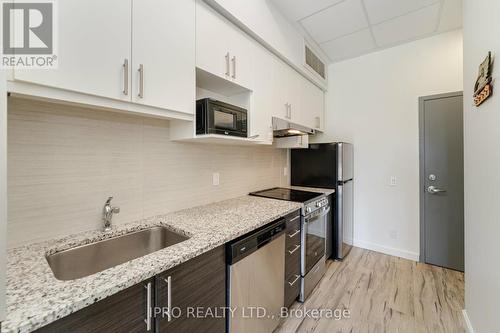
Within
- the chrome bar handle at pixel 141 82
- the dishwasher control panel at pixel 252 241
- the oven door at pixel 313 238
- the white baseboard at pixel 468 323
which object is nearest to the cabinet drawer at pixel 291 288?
the oven door at pixel 313 238

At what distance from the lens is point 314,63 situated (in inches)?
113

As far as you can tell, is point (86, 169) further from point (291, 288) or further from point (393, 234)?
point (393, 234)

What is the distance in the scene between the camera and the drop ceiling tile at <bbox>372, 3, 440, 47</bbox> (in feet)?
7.23

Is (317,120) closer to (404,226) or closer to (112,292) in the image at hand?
(404,226)

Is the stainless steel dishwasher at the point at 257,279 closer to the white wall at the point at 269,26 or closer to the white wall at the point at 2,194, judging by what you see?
the white wall at the point at 2,194

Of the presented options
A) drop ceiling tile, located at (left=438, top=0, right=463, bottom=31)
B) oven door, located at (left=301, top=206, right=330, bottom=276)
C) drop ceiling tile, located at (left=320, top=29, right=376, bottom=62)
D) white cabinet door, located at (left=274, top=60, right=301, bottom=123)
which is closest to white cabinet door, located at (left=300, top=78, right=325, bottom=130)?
white cabinet door, located at (left=274, top=60, right=301, bottom=123)

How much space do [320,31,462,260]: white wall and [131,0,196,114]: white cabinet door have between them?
256 centimetres

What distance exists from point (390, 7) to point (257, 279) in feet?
8.89

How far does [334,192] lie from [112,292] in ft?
8.02

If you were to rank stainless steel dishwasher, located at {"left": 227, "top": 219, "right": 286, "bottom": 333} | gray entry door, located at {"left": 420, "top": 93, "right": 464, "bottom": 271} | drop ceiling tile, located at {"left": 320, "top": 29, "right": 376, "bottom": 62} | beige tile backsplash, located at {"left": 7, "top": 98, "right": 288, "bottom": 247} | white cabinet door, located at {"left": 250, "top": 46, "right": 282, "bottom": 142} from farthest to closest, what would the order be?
drop ceiling tile, located at {"left": 320, "top": 29, "right": 376, "bottom": 62} → gray entry door, located at {"left": 420, "top": 93, "right": 464, "bottom": 271} → white cabinet door, located at {"left": 250, "top": 46, "right": 282, "bottom": 142} → stainless steel dishwasher, located at {"left": 227, "top": 219, "right": 286, "bottom": 333} → beige tile backsplash, located at {"left": 7, "top": 98, "right": 288, "bottom": 247}

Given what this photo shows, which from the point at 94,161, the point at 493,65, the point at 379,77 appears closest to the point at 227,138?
the point at 94,161

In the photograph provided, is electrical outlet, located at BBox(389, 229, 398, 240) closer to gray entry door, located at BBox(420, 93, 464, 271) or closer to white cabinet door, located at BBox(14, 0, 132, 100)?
gray entry door, located at BBox(420, 93, 464, 271)

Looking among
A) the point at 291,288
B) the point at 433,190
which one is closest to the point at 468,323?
the point at 291,288

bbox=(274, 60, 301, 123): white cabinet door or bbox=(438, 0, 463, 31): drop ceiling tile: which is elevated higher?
bbox=(438, 0, 463, 31): drop ceiling tile
